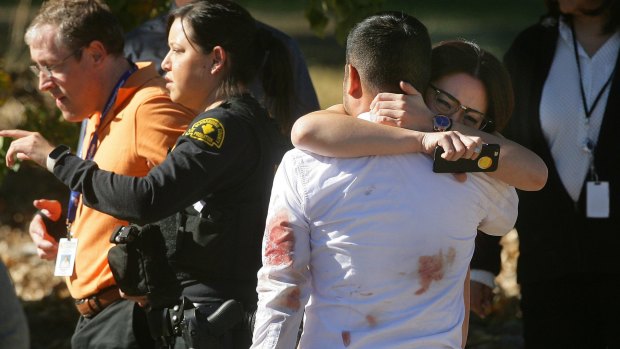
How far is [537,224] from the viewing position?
13.8ft

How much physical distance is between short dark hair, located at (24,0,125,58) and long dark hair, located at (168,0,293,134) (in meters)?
0.37

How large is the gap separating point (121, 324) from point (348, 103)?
1.32 metres

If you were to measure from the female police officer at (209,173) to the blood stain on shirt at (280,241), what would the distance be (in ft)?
2.08

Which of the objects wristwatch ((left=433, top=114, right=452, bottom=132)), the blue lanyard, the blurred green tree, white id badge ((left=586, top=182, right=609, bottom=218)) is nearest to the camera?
wristwatch ((left=433, top=114, right=452, bottom=132))

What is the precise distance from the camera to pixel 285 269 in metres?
2.48

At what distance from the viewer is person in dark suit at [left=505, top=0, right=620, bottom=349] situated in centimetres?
406

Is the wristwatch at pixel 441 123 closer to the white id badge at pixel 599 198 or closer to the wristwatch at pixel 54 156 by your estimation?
the wristwatch at pixel 54 156

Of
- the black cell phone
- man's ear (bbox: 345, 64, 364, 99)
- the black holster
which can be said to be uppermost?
man's ear (bbox: 345, 64, 364, 99)

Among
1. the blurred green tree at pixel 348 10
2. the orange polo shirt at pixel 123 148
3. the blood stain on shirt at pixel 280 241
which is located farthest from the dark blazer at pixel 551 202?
the blood stain on shirt at pixel 280 241

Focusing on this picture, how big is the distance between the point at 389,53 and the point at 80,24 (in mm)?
1597

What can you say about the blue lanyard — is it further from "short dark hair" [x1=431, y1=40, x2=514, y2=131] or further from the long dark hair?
"short dark hair" [x1=431, y1=40, x2=514, y2=131]

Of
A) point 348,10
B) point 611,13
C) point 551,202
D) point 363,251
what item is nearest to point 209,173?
point 363,251

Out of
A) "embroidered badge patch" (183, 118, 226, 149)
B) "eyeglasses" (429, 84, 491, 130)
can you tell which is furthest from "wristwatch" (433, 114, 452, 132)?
"embroidered badge patch" (183, 118, 226, 149)

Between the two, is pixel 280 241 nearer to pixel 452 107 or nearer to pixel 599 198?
pixel 452 107
